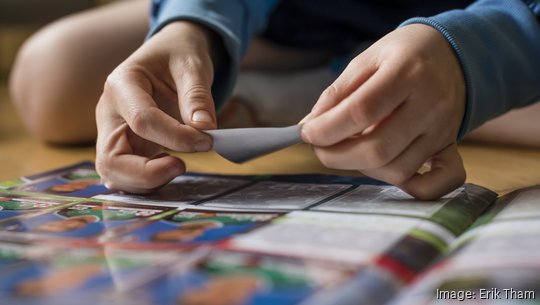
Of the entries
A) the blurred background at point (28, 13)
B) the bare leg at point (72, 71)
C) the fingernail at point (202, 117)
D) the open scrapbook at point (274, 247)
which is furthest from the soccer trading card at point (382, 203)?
the blurred background at point (28, 13)

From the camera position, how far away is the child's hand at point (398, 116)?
1.44 feet

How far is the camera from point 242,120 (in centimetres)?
93

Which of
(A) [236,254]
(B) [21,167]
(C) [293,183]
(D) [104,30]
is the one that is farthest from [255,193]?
(D) [104,30]

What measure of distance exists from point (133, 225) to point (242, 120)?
0.50 metres

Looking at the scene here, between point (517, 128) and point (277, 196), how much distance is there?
417 millimetres

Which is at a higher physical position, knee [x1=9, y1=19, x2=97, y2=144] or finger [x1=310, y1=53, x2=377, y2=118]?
finger [x1=310, y1=53, x2=377, y2=118]

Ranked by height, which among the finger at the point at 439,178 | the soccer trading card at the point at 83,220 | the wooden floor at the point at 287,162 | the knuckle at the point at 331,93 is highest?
the knuckle at the point at 331,93

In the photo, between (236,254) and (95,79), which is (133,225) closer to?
(236,254)

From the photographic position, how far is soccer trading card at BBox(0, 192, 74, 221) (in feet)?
1.63

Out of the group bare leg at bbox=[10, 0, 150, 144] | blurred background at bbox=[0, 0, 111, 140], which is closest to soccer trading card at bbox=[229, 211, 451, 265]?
bare leg at bbox=[10, 0, 150, 144]

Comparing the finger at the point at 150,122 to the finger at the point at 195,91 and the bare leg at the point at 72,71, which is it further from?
the bare leg at the point at 72,71

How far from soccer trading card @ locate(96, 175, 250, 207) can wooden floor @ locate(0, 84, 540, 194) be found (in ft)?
0.44

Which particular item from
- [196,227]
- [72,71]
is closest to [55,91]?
[72,71]

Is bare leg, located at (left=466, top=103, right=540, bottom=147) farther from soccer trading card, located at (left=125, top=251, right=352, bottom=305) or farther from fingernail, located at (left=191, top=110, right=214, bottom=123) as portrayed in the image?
soccer trading card, located at (left=125, top=251, right=352, bottom=305)
